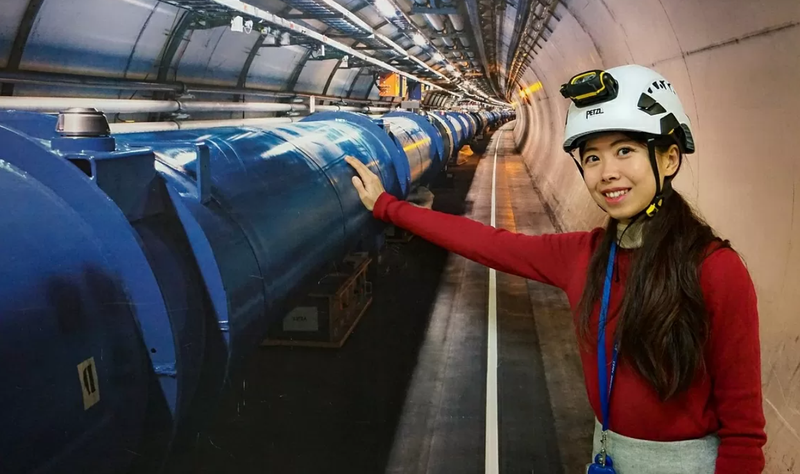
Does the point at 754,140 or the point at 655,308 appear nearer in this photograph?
the point at 655,308

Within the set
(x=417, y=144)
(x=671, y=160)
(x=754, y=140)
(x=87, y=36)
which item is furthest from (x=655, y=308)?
(x=87, y=36)

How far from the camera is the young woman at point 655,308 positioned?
162 centimetres

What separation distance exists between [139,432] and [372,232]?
3.09m

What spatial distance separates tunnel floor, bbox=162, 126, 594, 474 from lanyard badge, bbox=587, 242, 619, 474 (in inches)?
53.5

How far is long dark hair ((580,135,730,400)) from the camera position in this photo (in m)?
1.63

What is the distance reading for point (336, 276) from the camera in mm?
5277

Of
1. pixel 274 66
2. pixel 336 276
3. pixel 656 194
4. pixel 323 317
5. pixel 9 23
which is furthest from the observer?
pixel 274 66

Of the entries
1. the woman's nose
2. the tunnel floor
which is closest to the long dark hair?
the woman's nose

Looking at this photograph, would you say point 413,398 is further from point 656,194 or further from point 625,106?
point 625,106

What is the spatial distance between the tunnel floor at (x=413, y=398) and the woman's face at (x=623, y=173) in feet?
5.10

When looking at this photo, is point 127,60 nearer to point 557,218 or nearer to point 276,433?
point 276,433

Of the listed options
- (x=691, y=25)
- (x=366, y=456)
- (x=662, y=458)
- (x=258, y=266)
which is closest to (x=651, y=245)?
(x=662, y=458)

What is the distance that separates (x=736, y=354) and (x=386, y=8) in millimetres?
8584

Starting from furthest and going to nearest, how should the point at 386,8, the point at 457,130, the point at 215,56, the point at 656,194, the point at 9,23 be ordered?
1. the point at 457,130
2. the point at 215,56
3. the point at 386,8
4. the point at 9,23
5. the point at 656,194
